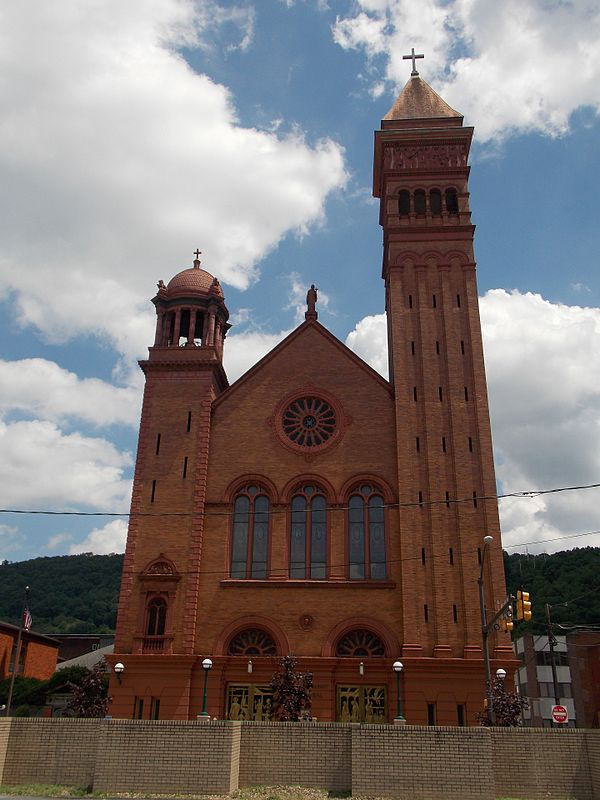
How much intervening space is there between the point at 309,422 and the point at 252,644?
12738 mm

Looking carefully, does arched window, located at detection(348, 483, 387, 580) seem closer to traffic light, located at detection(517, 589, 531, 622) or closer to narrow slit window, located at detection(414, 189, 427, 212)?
traffic light, located at detection(517, 589, 531, 622)

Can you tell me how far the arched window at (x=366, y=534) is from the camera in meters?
38.2

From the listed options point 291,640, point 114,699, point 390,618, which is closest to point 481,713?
point 390,618

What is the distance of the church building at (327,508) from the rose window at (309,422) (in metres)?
0.13

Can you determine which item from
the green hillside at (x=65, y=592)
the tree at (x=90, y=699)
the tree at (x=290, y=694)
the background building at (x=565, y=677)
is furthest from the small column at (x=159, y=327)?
the green hillside at (x=65, y=592)

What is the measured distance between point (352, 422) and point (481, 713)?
16.8 metres

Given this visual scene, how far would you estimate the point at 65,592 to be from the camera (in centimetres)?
14450

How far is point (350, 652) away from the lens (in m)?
36.4

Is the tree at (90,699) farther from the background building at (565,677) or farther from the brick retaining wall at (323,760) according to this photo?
the background building at (565,677)

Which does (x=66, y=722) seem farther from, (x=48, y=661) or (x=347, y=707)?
(x=48, y=661)

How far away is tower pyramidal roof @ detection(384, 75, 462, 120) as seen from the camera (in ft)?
165

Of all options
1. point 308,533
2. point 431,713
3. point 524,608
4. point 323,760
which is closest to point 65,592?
point 308,533

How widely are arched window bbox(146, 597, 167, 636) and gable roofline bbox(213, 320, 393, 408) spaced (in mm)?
11665

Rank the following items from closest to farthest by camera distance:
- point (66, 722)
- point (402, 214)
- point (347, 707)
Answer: point (66, 722), point (347, 707), point (402, 214)
